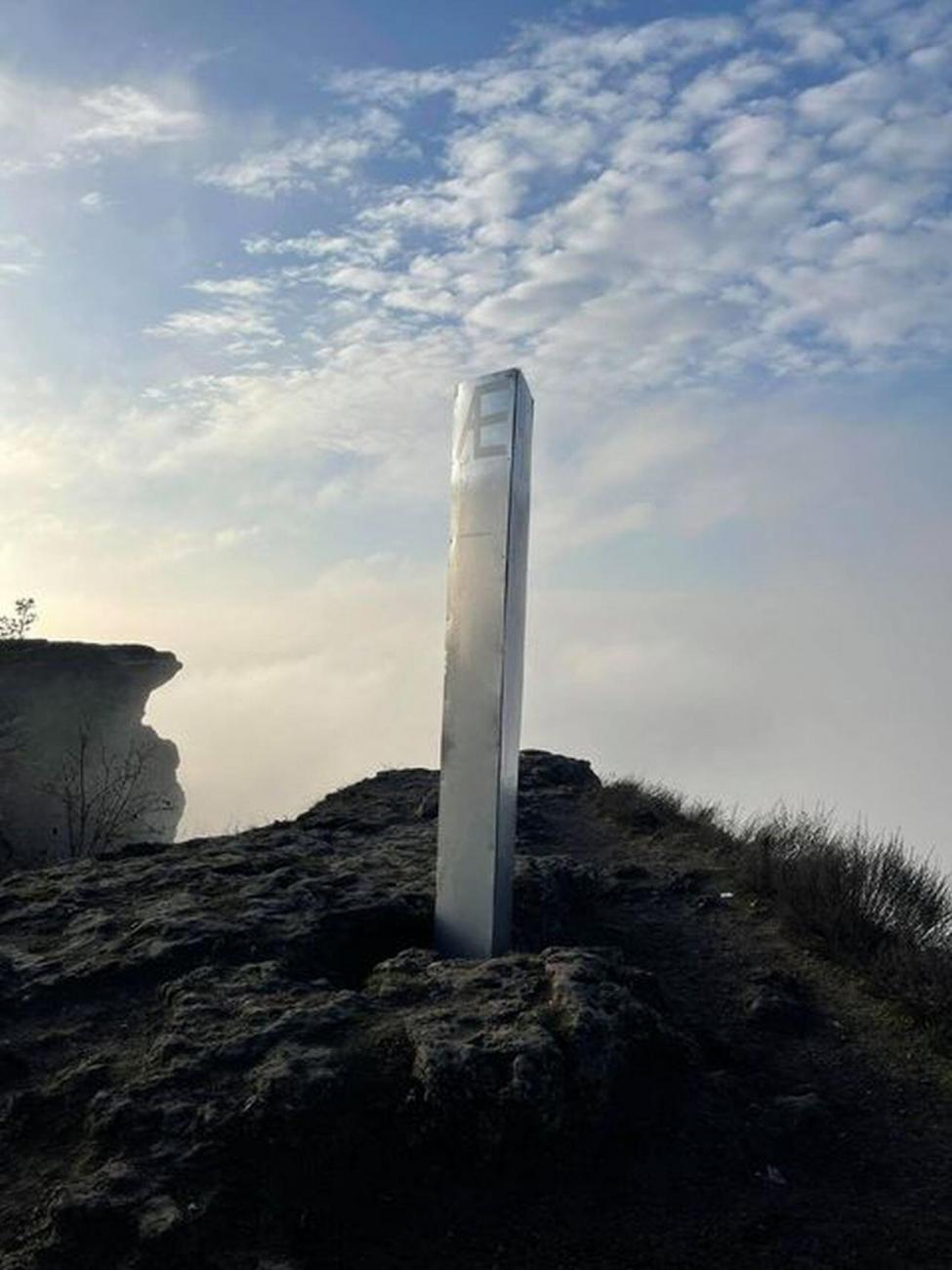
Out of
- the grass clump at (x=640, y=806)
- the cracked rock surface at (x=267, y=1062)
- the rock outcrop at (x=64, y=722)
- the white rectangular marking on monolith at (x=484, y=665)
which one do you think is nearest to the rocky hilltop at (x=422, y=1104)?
the cracked rock surface at (x=267, y=1062)

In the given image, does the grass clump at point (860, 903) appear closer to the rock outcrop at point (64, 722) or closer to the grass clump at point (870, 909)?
the grass clump at point (870, 909)

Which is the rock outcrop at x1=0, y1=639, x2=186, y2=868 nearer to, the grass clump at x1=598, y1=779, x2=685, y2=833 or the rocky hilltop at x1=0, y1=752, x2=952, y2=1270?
the grass clump at x1=598, y1=779, x2=685, y2=833

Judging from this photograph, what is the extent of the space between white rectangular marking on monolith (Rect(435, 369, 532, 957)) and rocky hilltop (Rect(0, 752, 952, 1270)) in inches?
18.4

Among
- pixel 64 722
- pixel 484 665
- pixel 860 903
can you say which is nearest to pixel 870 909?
pixel 860 903

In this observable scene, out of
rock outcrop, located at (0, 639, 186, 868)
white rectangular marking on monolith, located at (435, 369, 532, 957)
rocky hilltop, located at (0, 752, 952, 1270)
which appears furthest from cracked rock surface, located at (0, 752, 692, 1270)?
rock outcrop, located at (0, 639, 186, 868)

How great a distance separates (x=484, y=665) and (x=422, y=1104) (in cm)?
256

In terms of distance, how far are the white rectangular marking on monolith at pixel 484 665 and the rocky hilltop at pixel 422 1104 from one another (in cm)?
47

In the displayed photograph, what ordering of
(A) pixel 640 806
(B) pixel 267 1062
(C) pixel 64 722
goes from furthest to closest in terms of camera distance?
(C) pixel 64 722, (A) pixel 640 806, (B) pixel 267 1062

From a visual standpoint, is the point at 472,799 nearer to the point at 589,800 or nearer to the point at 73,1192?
the point at 73,1192

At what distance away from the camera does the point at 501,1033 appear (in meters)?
4.74

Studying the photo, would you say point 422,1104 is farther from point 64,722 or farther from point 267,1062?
point 64,722

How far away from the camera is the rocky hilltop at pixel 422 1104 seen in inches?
163

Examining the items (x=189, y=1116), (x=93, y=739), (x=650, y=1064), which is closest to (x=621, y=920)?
(x=650, y=1064)

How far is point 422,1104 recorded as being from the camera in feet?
14.7
